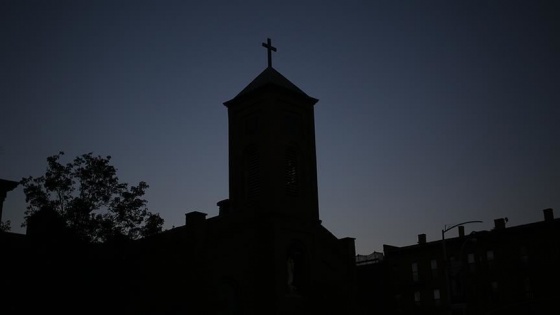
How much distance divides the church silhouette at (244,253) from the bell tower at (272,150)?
0.22 ft

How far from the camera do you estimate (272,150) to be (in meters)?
35.6

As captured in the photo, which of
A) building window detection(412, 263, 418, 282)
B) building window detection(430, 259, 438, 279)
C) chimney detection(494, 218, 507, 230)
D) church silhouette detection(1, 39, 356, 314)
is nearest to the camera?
church silhouette detection(1, 39, 356, 314)

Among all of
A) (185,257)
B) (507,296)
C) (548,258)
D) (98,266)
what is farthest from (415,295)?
(98,266)

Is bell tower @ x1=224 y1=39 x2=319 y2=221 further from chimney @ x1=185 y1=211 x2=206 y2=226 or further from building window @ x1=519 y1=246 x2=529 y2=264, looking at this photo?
building window @ x1=519 y1=246 x2=529 y2=264

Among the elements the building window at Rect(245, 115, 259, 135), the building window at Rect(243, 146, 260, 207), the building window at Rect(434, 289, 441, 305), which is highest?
the building window at Rect(245, 115, 259, 135)

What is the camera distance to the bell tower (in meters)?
35.3

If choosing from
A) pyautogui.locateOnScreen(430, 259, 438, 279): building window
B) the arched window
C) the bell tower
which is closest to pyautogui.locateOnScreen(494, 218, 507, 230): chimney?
pyautogui.locateOnScreen(430, 259, 438, 279): building window

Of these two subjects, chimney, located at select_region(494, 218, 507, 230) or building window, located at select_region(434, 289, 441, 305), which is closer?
chimney, located at select_region(494, 218, 507, 230)

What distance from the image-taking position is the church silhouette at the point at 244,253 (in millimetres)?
A: 23938

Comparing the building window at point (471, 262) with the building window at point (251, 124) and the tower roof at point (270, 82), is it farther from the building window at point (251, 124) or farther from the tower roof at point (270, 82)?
the building window at point (251, 124)

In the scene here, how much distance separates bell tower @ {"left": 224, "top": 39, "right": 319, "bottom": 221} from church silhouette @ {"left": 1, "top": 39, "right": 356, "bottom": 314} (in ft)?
0.22

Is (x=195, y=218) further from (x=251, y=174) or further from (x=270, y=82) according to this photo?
(x=270, y=82)

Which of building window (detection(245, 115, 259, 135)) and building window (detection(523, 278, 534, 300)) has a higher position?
building window (detection(245, 115, 259, 135))

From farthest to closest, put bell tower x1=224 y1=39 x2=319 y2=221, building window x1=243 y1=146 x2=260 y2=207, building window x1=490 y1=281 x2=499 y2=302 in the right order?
building window x1=490 y1=281 x2=499 y2=302
building window x1=243 y1=146 x2=260 y2=207
bell tower x1=224 y1=39 x2=319 y2=221
